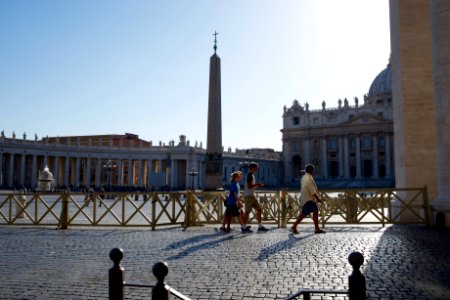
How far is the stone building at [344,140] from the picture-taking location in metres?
84.3

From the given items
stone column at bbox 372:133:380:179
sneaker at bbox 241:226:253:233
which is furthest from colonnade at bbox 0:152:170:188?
sneaker at bbox 241:226:253:233

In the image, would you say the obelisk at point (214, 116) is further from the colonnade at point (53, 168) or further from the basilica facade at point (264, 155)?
the basilica facade at point (264, 155)

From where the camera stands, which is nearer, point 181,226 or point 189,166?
point 181,226

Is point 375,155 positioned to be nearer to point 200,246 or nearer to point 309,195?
point 309,195

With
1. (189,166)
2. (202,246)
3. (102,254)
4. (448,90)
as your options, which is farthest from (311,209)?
(189,166)

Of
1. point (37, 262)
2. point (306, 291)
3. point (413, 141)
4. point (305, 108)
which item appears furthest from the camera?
point (305, 108)

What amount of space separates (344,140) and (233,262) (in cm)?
8520

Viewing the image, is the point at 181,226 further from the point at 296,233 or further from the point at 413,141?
the point at 413,141

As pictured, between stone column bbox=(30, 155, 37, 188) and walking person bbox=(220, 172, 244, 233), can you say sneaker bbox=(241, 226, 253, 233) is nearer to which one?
walking person bbox=(220, 172, 244, 233)

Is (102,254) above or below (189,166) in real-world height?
below

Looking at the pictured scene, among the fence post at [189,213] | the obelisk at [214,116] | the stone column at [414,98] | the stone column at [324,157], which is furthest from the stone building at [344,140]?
the fence post at [189,213]

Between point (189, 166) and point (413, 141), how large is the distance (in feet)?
220

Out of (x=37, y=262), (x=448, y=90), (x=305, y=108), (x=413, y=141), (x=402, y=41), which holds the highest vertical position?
(x=305, y=108)

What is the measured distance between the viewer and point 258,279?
19.4 feet
